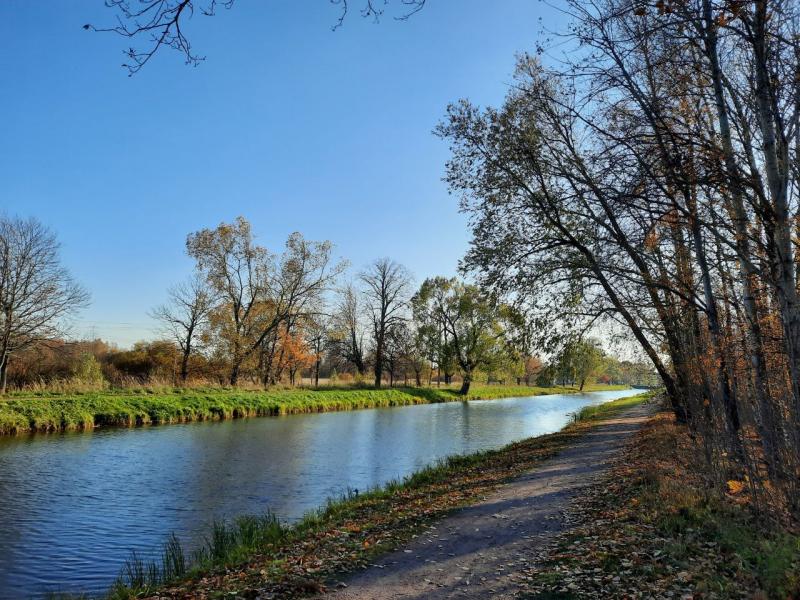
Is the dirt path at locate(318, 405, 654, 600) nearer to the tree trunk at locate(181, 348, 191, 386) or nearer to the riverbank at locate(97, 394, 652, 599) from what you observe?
the riverbank at locate(97, 394, 652, 599)

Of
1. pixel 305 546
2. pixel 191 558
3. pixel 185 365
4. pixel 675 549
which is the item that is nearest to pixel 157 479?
pixel 191 558

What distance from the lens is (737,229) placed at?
6828 millimetres

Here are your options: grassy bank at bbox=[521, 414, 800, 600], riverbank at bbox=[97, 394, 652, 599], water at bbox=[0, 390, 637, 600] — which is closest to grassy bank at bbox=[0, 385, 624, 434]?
water at bbox=[0, 390, 637, 600]

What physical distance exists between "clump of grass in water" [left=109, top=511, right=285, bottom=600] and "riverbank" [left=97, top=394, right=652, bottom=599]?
0.01 meters

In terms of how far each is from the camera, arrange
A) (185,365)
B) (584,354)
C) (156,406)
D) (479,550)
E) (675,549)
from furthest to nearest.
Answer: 1. (185,365)
2. (156,406)
3. (584,354)
4. (479,550)
5. (675,549)

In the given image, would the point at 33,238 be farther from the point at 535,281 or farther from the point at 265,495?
the point at 535,281

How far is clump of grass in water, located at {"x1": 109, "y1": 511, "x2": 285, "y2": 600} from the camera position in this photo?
20.4 feet

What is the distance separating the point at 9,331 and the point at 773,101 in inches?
1311

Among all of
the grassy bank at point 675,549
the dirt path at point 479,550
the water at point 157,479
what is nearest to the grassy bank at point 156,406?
the water at point 157,479

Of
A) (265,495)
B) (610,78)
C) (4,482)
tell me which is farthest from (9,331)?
(610,78)

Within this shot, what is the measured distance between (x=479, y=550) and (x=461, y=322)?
149 ft

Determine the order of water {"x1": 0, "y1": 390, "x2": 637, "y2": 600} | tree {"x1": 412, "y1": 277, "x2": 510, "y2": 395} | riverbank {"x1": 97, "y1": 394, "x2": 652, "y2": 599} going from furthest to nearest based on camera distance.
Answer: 1. tree {"x1": 412, "y1": 277, "x2": 510, "y2": 395}
2. water {"x1": 0, "y1": 390, "x2": 637, "y2": 600}
3. riverbank {"x1": 97, "y1": 394, "x2": 652, "y2": 599}

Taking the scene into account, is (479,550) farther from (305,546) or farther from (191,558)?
(191,558)

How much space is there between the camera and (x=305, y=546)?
6824 millimetres
